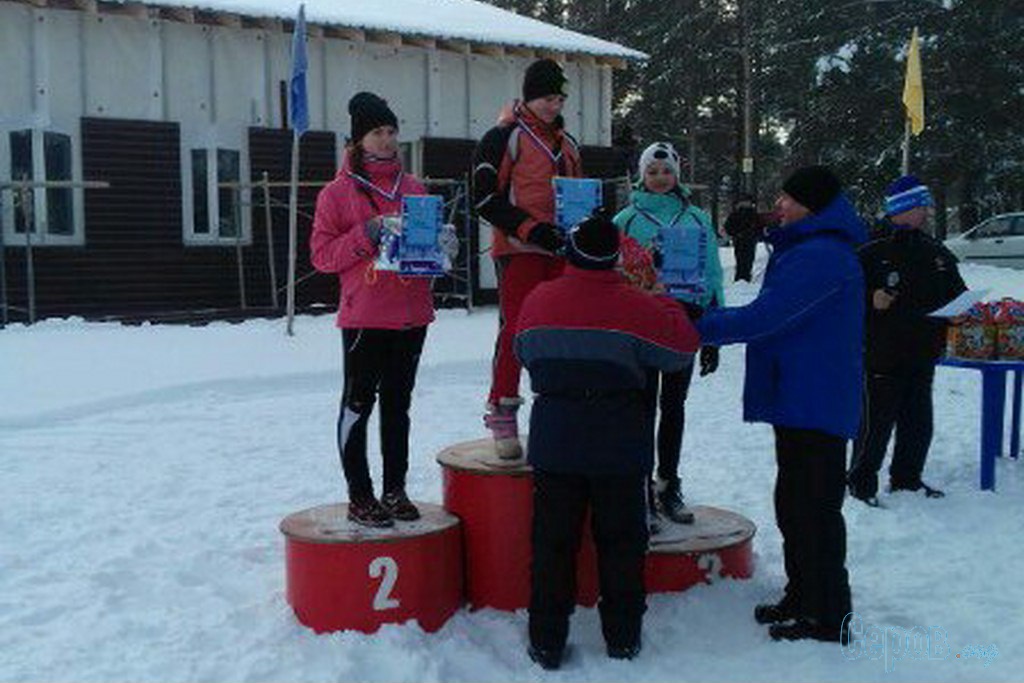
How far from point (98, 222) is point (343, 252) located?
35.9ft

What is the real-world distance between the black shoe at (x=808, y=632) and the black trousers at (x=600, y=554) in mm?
611

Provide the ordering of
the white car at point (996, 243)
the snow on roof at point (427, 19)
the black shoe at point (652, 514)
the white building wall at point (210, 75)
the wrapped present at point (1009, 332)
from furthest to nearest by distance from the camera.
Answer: the white car at point (996, 243)
the snow on roof at point (427, 19)
the white building wall at point (210, 75)
the wrapped present at point (1009, 332)
the black shoe at point (652, 514)

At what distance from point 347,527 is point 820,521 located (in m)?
1.89

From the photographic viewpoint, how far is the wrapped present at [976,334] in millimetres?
7109

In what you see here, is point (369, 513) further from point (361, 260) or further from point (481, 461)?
point (361, 260)

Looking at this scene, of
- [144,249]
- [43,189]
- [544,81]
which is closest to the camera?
[544,81]

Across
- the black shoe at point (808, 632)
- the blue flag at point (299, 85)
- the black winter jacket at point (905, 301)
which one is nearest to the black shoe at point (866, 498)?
the black winter jacket at point (905, 301)

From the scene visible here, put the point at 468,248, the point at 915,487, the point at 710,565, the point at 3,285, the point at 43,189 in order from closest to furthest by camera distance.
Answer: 1. the point at 710,565
2. the point at 915,487
3. the point at 3,285
4. the point at 43,189
5. the point at 468,248

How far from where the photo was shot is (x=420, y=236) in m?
4.61

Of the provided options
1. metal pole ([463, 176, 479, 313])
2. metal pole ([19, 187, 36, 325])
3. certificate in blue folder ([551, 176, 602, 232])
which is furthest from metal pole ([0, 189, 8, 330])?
certificate in blue folder ([551, 176, 602, 232])

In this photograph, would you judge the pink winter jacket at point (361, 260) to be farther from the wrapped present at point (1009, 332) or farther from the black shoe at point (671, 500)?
the wrapped present at point (1009, 332)

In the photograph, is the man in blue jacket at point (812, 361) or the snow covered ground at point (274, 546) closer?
the snow covered ground at point (274, 546)

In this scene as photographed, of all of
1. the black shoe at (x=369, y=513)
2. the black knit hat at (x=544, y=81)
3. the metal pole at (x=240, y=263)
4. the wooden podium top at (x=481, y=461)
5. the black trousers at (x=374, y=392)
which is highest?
the black knit hat at (x=544, y=81)

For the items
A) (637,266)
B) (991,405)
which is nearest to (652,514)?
(637,266)
